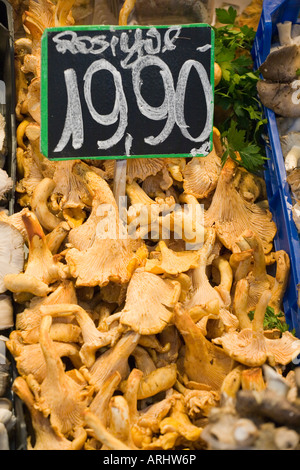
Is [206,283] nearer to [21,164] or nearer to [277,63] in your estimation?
[21,164]

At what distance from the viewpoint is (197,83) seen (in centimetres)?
175

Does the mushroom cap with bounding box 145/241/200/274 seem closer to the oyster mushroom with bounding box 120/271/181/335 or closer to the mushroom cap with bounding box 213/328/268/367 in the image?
the oyster mushroom with bounding box 120/271/181/335

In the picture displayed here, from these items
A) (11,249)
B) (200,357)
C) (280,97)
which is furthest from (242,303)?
(280,97)

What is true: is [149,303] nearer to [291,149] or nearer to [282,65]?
[291,149]

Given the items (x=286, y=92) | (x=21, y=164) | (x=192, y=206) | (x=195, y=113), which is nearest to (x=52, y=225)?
(x=21, y=164)

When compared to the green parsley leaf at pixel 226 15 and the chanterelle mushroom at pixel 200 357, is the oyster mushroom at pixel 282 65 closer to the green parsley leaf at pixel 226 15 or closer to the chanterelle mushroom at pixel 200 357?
the green parsley leaf at pixel 226 15

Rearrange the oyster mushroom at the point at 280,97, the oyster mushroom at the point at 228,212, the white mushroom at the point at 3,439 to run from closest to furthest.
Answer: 1. the white mushroom at the point at 3,439
2. the oyster mushroom at the point at 228,212
3. the oyster mushroom at the point at 280,97

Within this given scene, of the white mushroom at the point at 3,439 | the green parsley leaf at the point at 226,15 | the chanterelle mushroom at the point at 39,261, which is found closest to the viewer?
the white mushroom at the point at 3,439

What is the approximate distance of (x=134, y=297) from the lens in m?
1.51

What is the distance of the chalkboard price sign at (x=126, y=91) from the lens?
5.54 feet

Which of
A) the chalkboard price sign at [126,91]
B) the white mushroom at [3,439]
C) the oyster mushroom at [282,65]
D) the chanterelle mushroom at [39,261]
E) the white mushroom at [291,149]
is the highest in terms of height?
the oyster mushroom at [282,65]

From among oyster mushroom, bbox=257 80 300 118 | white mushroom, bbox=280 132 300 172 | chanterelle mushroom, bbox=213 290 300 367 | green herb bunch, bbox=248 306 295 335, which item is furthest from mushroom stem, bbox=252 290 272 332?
oyster mushroom, bbox=257 80 300 118

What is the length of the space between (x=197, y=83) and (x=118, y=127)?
0.31 m

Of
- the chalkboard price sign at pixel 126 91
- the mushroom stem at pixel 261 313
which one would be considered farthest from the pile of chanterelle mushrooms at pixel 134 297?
the chalkboard price sign at pixel 126 91
